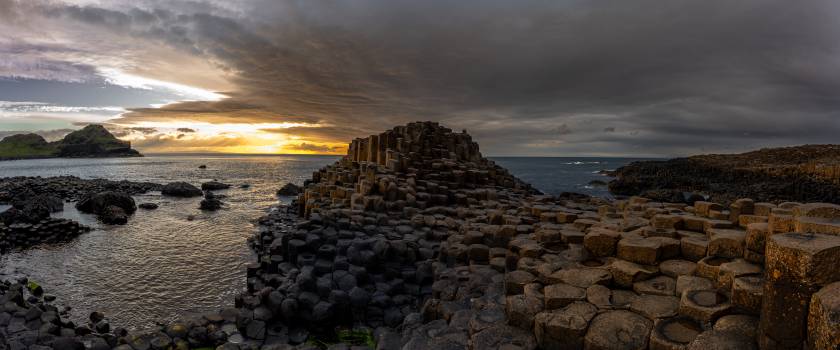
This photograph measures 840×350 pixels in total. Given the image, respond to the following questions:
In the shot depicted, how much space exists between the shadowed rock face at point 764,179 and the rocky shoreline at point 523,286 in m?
25.4

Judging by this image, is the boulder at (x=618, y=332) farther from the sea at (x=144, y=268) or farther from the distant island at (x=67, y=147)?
the distant island at (x=67, y=147)

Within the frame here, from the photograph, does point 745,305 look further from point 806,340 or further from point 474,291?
point 474,291

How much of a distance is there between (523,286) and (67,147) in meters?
207

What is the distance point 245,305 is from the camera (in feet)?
30.6

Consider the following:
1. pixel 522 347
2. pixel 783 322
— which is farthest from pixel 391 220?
pixel 783 322

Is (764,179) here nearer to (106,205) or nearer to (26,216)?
(106,205)

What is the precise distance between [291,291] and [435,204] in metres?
8.13

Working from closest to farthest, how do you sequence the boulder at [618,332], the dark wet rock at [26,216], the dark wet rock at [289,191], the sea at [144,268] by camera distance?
the boulder at [618,332] → the sea at [144,268] → the dark wet rock at [26,216] → the dark wet rock at [289,191]

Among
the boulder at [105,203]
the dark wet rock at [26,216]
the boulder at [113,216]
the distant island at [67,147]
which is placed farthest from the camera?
the distant island at [67,147]

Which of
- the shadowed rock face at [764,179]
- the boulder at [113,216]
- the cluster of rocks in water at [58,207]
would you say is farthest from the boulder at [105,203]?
the shadowed rock face at [764,179]

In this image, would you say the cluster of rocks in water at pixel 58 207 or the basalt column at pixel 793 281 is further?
the cluster of rocks in water at pixel 58 207

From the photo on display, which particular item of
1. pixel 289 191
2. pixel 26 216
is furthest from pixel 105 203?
pixel 289 191

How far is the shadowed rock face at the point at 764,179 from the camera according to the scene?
28812 mm

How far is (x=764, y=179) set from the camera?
36438mm
